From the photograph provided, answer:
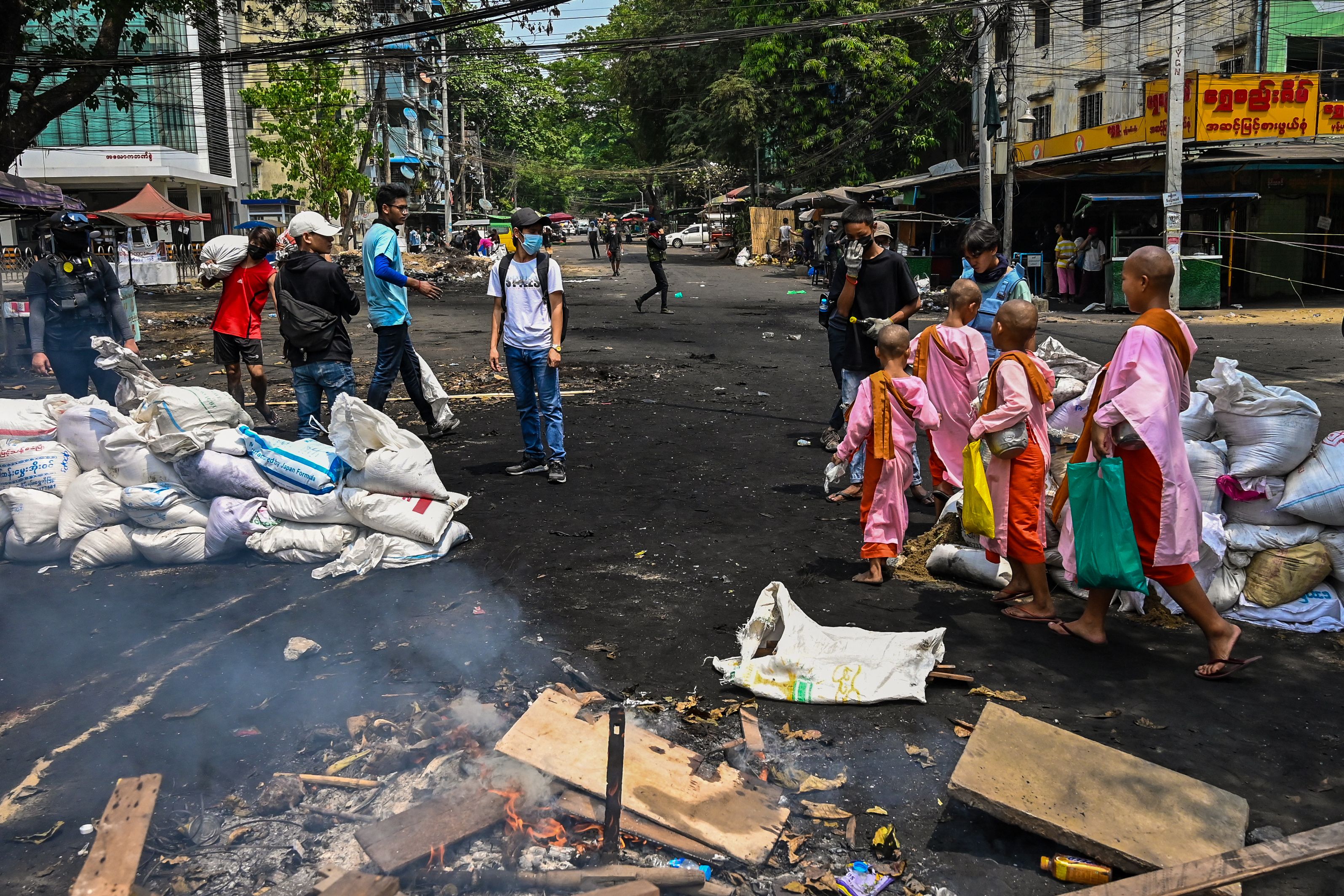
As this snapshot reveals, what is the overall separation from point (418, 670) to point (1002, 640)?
7.67ft

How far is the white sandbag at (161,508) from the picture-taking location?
196 inches

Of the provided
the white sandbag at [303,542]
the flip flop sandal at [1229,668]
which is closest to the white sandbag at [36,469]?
the white sandbag at [303,542]

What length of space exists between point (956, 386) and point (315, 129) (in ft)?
98.6

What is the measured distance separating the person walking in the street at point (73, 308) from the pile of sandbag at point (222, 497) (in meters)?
1.79

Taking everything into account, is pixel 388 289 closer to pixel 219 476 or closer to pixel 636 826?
pixel 219 476

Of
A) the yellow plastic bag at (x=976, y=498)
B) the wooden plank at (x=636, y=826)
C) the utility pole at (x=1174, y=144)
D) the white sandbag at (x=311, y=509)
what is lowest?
the wooden plank at (x=636, y=826)

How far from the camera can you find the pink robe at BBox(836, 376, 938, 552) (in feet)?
15.1

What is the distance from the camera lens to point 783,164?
121 ft

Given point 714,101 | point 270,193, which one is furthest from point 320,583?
point 270,193

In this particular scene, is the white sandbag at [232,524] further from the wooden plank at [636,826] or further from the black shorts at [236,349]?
the black shorts at [236,349]

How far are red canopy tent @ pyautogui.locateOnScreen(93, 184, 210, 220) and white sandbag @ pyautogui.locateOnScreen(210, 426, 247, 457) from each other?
26.9 metres

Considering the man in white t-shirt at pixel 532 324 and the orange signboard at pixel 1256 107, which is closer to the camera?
the man in white t-shirt at pixel 532 324

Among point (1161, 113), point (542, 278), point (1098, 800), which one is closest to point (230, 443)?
point (542, 278)

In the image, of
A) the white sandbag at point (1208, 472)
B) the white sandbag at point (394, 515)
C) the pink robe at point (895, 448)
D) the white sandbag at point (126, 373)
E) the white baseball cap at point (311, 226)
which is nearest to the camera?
the white sandbag at point (1208, 472)
